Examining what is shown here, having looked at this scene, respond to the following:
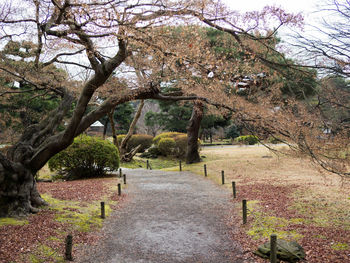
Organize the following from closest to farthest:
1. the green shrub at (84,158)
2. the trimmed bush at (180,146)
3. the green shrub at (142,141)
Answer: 1. the green shrub at (84,158)
2. the trimmed bush at (180,146)
3. the green shrub at (142,141)

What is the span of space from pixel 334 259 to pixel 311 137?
118 inches

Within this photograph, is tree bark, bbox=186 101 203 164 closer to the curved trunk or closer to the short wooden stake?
the curved trunk

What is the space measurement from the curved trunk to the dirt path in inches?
87.8

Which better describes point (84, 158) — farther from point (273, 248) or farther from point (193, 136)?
point (273, 248)

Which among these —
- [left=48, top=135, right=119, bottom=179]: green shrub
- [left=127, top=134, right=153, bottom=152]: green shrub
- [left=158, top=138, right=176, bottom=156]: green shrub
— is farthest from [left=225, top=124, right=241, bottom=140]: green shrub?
[left=48, top=135, right=119, bottom=179]: green shrub

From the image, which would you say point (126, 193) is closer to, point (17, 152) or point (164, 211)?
point (164, 211)

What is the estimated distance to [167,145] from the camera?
91.0 feet

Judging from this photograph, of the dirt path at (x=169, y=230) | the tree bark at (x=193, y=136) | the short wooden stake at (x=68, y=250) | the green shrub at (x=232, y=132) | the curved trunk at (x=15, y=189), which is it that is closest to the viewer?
the short wooden stake at (x=68, y=250)

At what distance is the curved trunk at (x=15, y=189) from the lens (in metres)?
7.38

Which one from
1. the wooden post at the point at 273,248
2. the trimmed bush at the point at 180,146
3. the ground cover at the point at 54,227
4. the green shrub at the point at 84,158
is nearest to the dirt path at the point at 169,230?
the ground cover at the point at 54,227

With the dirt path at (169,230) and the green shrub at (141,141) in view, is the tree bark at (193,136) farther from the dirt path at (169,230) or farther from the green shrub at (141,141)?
the green shrub at (141,141)

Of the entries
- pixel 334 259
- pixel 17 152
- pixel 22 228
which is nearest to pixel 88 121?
pixel 17 152

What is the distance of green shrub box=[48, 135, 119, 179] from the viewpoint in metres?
15.4

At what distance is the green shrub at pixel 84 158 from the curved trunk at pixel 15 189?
7209mm
